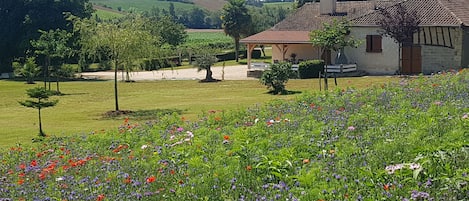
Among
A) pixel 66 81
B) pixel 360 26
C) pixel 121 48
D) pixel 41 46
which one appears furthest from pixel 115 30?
pixel 66 81

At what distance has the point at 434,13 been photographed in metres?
42.0

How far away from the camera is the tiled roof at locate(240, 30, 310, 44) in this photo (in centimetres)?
4847

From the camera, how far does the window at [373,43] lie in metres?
44.3

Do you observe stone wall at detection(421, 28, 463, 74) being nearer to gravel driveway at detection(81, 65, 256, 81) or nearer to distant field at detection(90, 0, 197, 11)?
gravel driveway at detection(81, 65, 256, 81)

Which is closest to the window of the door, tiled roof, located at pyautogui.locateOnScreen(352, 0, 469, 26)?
tiled roof, located at pyautogui.locateOnScreen(352, 0, 469, 26)

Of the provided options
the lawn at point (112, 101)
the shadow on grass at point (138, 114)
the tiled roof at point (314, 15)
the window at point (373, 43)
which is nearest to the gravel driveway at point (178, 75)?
the lawn at point (112, 101)

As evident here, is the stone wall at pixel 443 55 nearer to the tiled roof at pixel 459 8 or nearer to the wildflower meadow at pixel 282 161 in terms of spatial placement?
the tiled roof at pixel 459 8

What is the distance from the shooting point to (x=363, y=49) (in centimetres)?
4522

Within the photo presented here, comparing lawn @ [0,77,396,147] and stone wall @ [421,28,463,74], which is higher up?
stone wall @ [421,28,463,74]

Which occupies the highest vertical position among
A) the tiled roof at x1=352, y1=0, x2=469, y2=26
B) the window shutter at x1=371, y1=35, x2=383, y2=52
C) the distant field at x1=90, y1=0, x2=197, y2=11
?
the distant field at x1=90, y1=0, x2=197, y2=11

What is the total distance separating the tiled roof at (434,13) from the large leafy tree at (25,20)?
2742cm

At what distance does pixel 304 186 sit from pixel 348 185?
0.44 m

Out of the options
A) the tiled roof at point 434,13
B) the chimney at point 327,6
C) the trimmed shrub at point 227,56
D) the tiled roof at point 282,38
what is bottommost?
the trimmed shrub at point 227,56

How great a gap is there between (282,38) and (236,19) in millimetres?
26650
